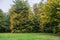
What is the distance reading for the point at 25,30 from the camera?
4156cm

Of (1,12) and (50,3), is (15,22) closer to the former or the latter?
(1,12)

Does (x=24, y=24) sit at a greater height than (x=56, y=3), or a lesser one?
lesser

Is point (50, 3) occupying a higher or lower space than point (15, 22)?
higher

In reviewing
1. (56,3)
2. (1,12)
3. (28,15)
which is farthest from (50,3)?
(1,12)

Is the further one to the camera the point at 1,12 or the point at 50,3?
the point at 1,12

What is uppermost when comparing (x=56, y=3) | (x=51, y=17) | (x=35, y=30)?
(x=56, y=3)

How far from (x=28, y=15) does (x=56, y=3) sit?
15.9m

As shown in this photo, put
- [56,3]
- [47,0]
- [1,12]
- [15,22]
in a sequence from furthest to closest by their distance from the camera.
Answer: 1. [1,12]
2. [15,22]
3. [47,0]
4. [56,3]

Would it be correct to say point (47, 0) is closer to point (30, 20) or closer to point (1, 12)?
point (30, 20)

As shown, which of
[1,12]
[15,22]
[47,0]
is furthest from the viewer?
[1,12]

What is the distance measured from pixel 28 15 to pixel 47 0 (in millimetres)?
13496

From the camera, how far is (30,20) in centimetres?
4125

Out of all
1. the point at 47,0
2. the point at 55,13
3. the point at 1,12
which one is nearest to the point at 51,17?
the point at 55,13

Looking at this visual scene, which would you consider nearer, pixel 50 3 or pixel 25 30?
pixel 50 3
